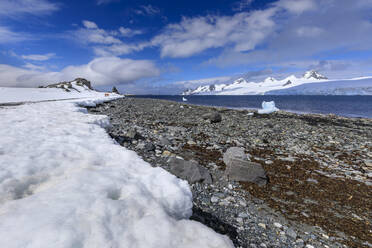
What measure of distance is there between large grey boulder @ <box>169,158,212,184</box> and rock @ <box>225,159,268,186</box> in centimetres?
95

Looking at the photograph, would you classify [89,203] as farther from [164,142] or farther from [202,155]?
[164,142]

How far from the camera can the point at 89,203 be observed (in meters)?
2.54

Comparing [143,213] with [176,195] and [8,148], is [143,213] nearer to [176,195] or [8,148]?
Result: [176,195]

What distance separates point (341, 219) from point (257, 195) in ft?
6.78

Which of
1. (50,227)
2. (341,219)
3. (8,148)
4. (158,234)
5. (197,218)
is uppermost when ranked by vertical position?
(8,148)

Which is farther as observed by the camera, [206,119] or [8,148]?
[206,119]

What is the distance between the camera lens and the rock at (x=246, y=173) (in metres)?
6.20

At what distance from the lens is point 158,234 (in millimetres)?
2322

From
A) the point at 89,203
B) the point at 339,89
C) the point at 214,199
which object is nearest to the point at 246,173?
the point at 214,199

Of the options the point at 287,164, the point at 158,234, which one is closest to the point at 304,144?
the point at 287,164

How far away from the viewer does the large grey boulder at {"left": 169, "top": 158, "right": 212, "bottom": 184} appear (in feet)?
18.9

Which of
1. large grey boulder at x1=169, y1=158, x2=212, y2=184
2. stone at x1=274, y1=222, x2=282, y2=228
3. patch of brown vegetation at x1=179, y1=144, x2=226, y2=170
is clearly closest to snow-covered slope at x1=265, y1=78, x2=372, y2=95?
patch of brown vegetation at x1=179, y1=144, x2=226, y2=170

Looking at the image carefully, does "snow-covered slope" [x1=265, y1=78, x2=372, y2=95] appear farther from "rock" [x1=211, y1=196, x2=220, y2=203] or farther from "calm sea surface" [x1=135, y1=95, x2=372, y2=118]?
"rock" [x1=211, y1=196, x2=220, y2=203]

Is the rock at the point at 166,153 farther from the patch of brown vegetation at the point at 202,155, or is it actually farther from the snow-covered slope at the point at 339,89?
the snow-covered slope at the point at 339,89
